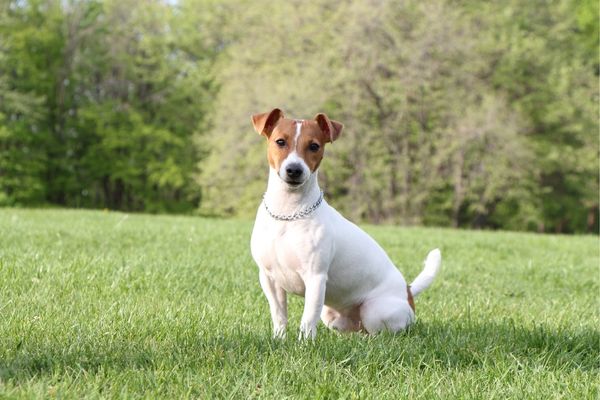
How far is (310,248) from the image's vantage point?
13.6ft

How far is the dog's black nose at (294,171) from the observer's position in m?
3.98

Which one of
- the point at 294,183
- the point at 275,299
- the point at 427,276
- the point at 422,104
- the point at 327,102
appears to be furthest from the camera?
the point at 327,102

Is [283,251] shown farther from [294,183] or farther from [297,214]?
[294,183]

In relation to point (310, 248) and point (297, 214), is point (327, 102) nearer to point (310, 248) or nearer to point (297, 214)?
point (297, 214)

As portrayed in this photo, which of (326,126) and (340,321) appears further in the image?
(340,321)

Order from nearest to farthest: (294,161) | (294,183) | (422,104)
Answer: (294,161)
(294,183)
(422,104)

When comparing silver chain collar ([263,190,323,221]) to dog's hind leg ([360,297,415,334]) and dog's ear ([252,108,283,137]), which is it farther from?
dog's hind leg ([360,297,415,334])

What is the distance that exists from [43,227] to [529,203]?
2568cm

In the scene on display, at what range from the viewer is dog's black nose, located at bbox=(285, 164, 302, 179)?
13.0ft

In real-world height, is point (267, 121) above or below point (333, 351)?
above

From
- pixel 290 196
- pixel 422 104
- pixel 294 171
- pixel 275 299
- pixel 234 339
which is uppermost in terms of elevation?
pixel 422 104

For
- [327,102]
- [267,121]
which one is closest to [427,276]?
[267,121]

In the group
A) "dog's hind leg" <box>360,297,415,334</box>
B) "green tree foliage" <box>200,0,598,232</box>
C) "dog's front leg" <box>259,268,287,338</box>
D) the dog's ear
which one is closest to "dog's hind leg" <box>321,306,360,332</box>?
"dog's hind leg" <box>360,297,415,334</box>

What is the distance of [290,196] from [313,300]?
656 millimetres
